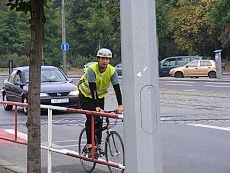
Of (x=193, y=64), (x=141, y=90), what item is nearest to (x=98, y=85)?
(x=141, y=90)

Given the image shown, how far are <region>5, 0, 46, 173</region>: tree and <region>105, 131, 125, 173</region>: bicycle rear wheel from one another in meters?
1.14

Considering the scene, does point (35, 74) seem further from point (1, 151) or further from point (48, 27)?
point (48, 27)

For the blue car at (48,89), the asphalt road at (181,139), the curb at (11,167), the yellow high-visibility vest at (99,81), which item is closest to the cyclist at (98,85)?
the yellow high-visibility vest at (99,81)

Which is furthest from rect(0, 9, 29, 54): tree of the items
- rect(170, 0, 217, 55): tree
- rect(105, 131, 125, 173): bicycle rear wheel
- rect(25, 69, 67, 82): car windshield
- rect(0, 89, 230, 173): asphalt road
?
rect(105, 131, 125, 173): bicycle rear wheel

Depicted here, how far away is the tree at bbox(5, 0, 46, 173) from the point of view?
21.6 ft

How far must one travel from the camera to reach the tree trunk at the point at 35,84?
6578mm

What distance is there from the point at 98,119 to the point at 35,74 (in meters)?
1.41

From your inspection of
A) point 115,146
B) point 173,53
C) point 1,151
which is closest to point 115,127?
point 115,146

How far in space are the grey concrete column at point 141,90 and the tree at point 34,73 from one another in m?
3.02

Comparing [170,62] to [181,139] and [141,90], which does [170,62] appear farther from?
[141,90]

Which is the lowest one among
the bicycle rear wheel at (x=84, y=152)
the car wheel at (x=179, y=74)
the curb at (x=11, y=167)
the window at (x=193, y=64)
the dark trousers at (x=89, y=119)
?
the curb at (x=11, y=167)

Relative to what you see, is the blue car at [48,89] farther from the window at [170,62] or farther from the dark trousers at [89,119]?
the window at [170,62]

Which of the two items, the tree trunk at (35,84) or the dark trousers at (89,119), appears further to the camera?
the dark trousers at (89,119)

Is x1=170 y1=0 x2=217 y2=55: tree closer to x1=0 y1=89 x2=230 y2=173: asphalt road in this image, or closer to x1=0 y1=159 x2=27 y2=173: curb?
x1=0 y1=89 x2=230 y2=173: asphalt road
